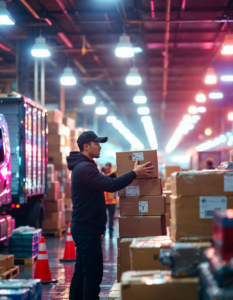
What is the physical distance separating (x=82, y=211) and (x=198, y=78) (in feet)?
67.2

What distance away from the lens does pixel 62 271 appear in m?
9.14

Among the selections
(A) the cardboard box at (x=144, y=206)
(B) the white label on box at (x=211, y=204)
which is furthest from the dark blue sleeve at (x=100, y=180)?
(B) the white label on box at (x=211, y=204)

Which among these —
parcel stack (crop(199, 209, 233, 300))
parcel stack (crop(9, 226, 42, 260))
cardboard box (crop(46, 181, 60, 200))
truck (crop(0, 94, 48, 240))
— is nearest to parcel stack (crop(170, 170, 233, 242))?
parcel stack (crop(199, 209, 233, 300))

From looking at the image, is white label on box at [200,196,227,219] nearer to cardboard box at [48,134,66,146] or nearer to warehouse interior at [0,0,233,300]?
warehouse interior at [0,0,233,300]

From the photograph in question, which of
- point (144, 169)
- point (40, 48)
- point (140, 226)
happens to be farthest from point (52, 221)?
point (144, 169)

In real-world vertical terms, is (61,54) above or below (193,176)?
above

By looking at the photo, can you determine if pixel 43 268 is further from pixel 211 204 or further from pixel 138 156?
pixel 211 204

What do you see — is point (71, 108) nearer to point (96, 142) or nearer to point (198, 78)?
point (198, 78)

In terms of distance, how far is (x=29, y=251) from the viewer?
10242 millimetres

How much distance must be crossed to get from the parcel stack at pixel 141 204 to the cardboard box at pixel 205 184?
1.35 metres

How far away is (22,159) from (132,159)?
18.9 feet

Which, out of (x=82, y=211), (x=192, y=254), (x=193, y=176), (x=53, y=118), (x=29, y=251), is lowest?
(x=29, y=251)

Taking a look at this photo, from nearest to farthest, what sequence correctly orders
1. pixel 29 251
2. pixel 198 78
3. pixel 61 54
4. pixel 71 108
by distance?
pixel 29 251 < pixel 61 54 < pixel 198 78 < pixel 71 108

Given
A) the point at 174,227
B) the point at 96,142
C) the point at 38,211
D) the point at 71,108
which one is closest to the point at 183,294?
the point at 174,227
